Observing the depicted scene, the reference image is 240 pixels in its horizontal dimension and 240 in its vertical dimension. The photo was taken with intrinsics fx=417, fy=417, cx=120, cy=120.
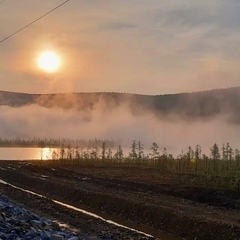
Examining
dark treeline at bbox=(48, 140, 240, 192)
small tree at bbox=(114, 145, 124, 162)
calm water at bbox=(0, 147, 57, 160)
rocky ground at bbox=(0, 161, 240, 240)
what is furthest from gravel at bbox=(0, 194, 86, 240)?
calm water at bbox=(0, 147, 57, 160)

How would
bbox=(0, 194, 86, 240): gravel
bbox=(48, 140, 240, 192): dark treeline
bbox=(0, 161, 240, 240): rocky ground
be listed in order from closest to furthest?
bbox=(0, 194, 86, 240): gravel → bbox=(0, 161, 240, 240): rocky ground → bbox=(48, 140, 240, 192): dark treeline

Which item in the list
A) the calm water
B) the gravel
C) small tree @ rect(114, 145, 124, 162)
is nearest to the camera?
the gravel

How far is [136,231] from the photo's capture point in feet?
60.9

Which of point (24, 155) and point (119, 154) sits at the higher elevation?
A: point (119, 154)

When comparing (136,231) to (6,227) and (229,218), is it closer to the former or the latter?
(229,218)

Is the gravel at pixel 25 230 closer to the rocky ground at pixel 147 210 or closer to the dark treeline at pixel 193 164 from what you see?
the rocky ground at pixel 147 210

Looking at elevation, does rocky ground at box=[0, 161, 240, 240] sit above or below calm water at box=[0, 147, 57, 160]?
below

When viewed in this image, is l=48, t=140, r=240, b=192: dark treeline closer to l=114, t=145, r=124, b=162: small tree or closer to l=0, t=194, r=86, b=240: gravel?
l=114, t=145, r=124, b=162: small tree

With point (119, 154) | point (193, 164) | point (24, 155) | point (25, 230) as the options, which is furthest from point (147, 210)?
point (24, 155)

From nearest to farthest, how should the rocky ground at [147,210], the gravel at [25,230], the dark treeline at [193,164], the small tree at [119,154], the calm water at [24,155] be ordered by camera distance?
the gravel at [25,230]
the rocky ground at [147,210]
the dark treeline at [193,164]
the small tree at [119,154]
the calm water at [24,155]

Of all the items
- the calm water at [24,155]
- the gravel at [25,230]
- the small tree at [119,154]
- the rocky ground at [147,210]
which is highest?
the small tree at [119,154]

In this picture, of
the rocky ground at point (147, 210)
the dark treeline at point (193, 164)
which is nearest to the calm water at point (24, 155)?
the dark treeline at point (193, 164)

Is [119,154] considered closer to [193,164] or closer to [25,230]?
[193,164]

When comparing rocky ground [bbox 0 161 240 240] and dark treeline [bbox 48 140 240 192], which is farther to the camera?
dark treeline [bbox 48 140 240 192]
